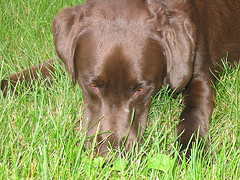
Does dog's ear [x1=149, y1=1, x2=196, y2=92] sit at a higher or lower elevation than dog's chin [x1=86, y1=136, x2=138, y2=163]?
higher

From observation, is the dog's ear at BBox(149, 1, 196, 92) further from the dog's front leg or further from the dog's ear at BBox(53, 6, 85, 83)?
the dog's ear at BBox(53, 6, 85, 83)

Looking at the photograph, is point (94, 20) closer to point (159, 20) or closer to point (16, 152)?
point (159, 20)

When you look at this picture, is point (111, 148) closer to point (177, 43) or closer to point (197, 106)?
point (177, 43)

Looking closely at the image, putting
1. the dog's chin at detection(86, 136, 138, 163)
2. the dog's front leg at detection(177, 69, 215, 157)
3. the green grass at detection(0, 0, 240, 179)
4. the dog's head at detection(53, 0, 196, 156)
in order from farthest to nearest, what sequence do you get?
the dog's front leg at detection(177, 69, 215, 157) < the dog's head at detection(53, 0, 196, 156) < the dog's chin at detection(86, 136, 138, 163) < the green grass at detection(0, 0, 240, 179)

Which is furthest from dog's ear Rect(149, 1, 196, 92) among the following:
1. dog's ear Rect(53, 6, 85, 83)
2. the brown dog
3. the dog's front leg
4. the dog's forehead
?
dog's ear Rect(53, 6, 85, 83)

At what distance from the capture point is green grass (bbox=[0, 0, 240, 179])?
7.07 ft

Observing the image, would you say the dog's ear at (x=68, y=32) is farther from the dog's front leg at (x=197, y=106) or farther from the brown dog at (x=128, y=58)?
the dog's front leg at (x=197, y=106)

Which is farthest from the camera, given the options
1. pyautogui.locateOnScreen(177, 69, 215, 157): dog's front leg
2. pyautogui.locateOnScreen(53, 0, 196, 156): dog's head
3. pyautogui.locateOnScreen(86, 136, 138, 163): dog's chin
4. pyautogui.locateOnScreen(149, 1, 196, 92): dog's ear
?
pyautogui.locateOnScreen(177, 69, 215, 157): dog's front leg

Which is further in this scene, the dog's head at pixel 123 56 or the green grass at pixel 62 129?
the dog's head at pixel 123 56

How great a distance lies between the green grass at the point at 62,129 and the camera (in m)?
2.16

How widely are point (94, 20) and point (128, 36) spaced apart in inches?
11.9

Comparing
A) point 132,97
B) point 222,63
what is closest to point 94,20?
point 132,97

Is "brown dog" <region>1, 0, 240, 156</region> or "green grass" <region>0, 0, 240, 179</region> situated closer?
"green grass" <region>0, 0, 240, 179</region>

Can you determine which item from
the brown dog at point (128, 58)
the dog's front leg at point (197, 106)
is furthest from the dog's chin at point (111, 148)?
the dog's front leg at point (197, 106)
